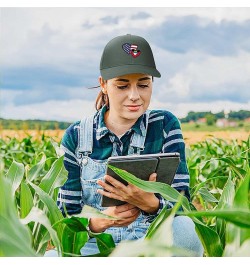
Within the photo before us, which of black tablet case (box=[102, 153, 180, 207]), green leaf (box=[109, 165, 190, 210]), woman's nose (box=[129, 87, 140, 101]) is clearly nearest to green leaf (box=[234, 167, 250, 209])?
green leaf (box=[109, 165, 190, 210])

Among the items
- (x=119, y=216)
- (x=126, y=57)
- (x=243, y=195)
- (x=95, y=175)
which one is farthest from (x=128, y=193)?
(x=243, y=195)

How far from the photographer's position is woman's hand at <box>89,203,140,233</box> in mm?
1281

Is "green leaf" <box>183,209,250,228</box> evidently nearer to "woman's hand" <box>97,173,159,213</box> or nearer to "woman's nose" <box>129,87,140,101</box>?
"woman's hand" <box>97,173,159,213</box>

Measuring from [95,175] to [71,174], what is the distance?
0.06 metres

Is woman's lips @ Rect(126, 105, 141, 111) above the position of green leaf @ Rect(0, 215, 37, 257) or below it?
above

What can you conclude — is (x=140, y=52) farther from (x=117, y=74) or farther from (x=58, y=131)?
(x=58, y=131)

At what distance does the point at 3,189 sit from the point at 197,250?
0.67 meters

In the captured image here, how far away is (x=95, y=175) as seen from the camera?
4.68 feet

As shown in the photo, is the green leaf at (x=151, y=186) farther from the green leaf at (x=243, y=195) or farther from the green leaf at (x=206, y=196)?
the green leaf at (x=206, y=196)

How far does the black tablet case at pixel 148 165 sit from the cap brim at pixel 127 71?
0.25m

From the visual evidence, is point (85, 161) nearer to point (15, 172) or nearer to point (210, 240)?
point (15, 172)

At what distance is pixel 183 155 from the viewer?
1435 mm

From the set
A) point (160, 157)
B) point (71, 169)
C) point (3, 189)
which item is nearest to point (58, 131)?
point (71, 169)

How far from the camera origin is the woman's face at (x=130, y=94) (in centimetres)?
134
